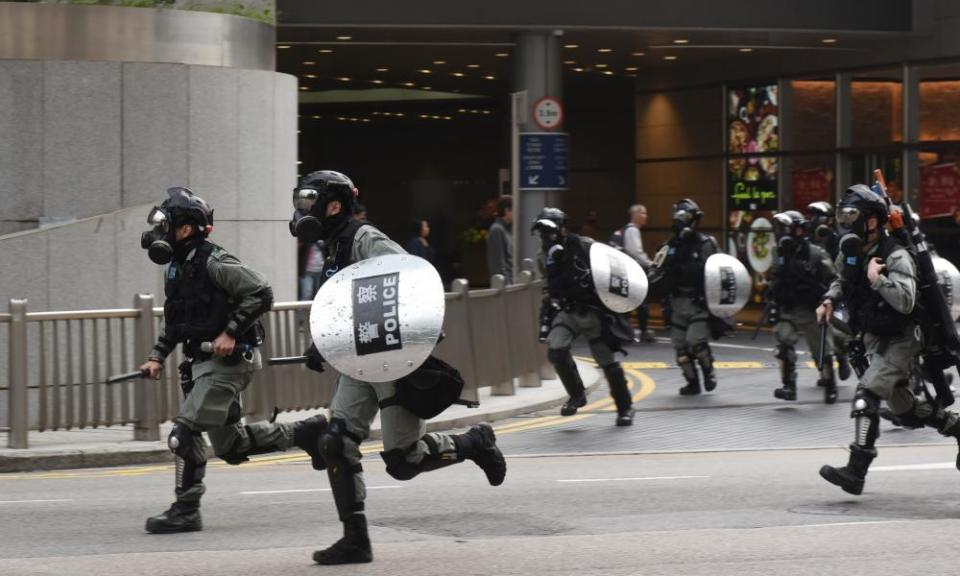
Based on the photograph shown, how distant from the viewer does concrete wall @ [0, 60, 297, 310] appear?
12.9m

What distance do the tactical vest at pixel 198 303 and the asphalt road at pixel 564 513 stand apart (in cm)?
99

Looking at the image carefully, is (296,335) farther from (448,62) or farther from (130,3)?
(448,62)

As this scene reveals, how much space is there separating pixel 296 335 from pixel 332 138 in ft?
92.4

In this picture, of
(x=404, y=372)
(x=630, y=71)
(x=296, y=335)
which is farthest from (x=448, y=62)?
(x=404, y=372)

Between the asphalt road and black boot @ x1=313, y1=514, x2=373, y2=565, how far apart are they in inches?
2.7

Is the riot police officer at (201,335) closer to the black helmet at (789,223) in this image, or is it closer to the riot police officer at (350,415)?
the riot police officer at (350,415)

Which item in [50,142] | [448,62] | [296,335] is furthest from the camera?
[448,62]

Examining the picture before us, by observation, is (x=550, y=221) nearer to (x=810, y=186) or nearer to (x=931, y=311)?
(x=931, y=311)

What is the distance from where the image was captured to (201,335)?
26.8 ft

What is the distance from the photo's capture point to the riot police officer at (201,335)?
813 centimetres

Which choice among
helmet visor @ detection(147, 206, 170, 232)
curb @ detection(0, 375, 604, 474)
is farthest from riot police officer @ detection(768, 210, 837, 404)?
helmet visor @ detection(147, 206, 170, 232)

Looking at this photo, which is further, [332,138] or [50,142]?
[332,138]

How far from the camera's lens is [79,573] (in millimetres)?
6883

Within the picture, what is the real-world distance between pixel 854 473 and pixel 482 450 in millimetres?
2373
